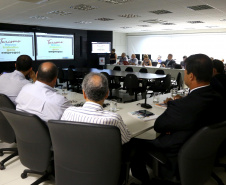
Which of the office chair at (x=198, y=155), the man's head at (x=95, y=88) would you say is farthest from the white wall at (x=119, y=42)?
the office chair at (x=198, y=155)

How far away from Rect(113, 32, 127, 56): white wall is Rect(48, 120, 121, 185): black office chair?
1361cm

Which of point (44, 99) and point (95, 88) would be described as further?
point (44, 99)

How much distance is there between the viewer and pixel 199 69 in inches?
70.4

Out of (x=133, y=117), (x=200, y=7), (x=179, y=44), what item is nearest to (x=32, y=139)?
(x=133, y=117)

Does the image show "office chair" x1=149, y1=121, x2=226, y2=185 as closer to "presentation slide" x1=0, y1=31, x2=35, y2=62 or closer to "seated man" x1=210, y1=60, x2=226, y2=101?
"seated man" x1=210, y1=60, x2=226, y2=101

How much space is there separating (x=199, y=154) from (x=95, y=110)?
2.78 ft

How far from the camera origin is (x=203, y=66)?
1774 millimetres

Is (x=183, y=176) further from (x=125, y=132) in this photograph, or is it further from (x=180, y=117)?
(x=125, y=132)

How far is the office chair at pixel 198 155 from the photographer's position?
4.85 feet

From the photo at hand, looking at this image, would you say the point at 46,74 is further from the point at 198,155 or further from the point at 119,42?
the point at 119,42

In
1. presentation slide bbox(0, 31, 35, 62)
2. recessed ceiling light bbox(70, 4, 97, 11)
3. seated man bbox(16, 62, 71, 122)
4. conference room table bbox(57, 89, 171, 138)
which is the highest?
recessed ceiling light bbox(70, 4, 97, 11)

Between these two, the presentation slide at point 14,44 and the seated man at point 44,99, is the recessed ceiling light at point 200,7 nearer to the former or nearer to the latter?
the seated man at point 44,99

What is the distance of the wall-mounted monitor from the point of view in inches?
496

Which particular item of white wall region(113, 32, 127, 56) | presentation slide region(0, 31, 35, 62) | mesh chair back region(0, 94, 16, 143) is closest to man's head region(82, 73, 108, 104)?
mesh chair back region(0, 94, 16, 143)
